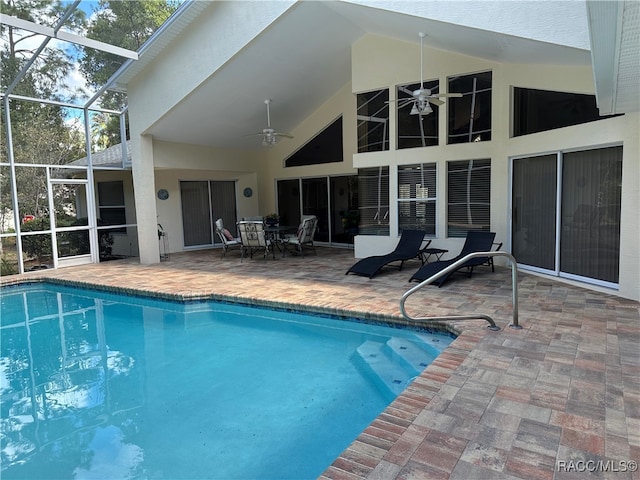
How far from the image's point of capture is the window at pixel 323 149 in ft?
44.0

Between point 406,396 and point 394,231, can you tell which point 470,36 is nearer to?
point 394,231

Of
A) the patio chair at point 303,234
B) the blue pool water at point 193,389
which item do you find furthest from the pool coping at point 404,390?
the patio chair at point 303,234

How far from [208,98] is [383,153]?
4520mm

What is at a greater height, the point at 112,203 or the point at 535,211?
the point at 112,203

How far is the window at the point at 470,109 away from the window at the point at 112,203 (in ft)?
32.5

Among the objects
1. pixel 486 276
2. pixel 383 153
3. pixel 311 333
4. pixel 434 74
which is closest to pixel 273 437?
pixel 311 333

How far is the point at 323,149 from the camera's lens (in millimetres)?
13758

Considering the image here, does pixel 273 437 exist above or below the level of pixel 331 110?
below

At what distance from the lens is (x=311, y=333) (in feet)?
20.5

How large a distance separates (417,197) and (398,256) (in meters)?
1.82

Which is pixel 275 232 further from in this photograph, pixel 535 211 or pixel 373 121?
pixel 535 211

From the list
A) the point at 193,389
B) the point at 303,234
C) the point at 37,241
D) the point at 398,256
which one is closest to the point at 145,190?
the point at 37,241

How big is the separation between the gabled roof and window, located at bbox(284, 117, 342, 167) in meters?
0.83

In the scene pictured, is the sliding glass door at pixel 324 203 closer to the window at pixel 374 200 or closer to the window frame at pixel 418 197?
the window at pixel 374 200
